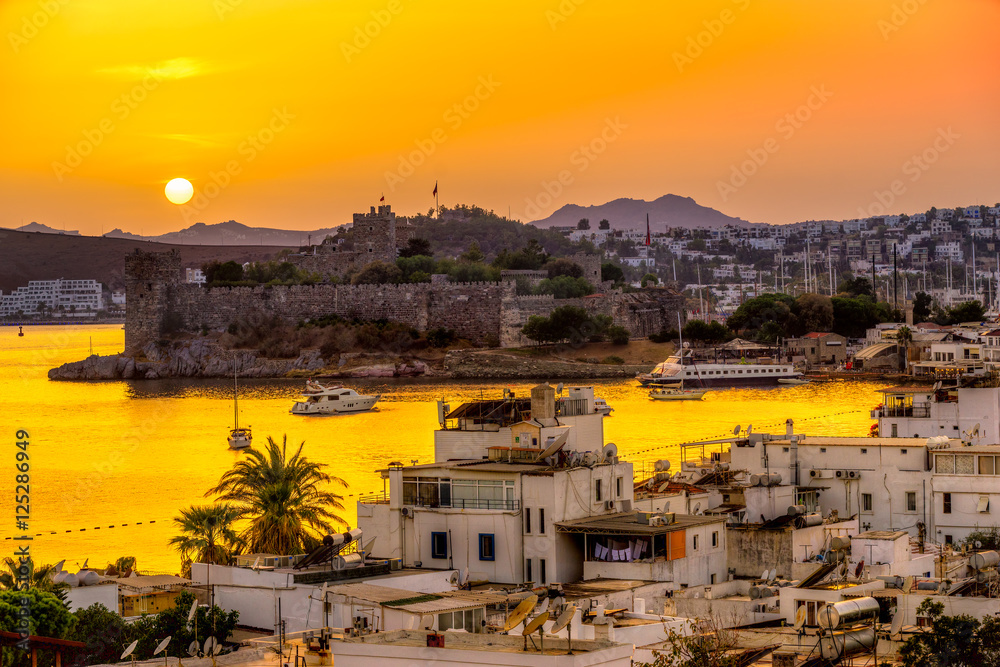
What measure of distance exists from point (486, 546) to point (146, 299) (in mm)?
35863

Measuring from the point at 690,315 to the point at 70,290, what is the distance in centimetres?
6267

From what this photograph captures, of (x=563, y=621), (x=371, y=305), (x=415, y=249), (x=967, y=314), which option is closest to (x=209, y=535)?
(x=563, y=621)

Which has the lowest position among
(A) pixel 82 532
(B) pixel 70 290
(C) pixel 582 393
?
(A) pixel 82 532

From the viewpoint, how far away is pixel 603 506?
964 cm

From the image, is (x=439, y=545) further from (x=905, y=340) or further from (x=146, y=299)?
(x=146, y=299)

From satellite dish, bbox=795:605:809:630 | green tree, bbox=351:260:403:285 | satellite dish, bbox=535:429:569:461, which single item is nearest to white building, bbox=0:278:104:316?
green tree, bbox=351:260:403:285

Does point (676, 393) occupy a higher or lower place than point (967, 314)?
lower

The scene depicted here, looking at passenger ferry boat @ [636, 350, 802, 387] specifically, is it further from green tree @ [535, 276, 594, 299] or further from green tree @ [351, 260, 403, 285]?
green tree @ [351, 260, 403, 285]

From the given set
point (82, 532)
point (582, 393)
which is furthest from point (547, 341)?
point (582, 393)

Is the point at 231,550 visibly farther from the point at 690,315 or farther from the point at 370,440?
the point at 690,315

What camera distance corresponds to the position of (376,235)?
48438 millimetres

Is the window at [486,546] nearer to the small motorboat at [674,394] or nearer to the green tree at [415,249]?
the small motorboat at [674,394]

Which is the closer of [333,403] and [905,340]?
[333,403]

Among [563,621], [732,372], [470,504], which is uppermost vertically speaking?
[732,372]
